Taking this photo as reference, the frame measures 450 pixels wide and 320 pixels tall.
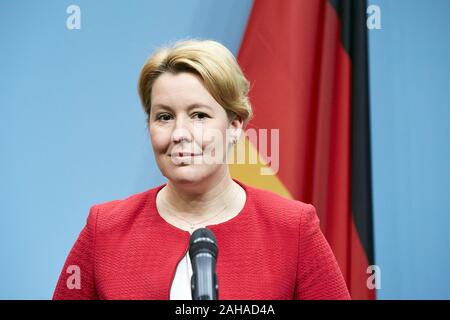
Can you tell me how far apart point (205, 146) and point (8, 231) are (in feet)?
3.96

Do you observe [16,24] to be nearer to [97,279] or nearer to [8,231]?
[8,231]

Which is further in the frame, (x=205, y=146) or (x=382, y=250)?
(x=382, y=250)

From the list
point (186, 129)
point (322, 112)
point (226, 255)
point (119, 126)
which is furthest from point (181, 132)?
point (119, 126)

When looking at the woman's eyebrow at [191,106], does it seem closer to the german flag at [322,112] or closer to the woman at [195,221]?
the woman at [195,221]

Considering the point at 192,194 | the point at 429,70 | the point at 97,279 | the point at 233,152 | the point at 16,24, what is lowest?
the point at 97,279

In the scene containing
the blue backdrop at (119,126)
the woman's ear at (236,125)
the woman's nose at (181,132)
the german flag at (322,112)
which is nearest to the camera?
the woman's nose at (181,132)

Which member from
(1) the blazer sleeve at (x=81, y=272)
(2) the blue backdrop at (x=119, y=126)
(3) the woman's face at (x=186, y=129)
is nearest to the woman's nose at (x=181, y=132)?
(3) the woman's face at (x=186, y=129)

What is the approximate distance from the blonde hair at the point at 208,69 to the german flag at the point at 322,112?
2.55 ft

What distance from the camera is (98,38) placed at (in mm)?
2357

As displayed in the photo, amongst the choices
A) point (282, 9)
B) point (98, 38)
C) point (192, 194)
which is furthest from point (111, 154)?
point (192, 194)

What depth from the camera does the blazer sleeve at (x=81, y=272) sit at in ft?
4.75

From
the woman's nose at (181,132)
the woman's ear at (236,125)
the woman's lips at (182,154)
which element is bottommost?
the woman's lips at (182,154)

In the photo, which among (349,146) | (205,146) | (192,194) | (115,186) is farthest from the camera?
(115,186)

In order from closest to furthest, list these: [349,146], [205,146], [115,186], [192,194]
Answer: [205,146] < [192,194] < [349,146] < [115,186]
